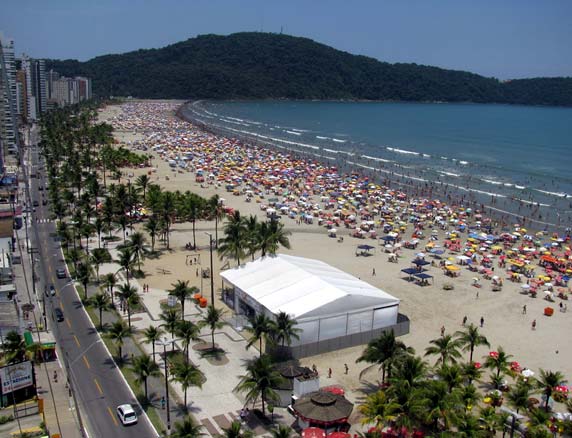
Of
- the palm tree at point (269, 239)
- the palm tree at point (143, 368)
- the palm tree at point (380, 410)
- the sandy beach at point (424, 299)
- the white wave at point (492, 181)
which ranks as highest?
the palm tree at point (269, 239)

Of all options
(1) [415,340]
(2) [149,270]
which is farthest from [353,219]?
(1) [415,340]

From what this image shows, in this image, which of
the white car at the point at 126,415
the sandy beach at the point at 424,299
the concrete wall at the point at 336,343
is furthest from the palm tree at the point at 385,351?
the white car at the point at 126,415

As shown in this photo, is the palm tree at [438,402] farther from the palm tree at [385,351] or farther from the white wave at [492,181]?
the white wave at [492,181]

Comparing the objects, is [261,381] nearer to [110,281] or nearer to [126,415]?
[126,415]

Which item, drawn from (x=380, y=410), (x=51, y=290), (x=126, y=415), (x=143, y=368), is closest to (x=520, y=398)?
(x=380, y=410)

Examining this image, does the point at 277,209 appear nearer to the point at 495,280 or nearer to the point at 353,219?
the point at 353,219

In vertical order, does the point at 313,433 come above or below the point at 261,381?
below
